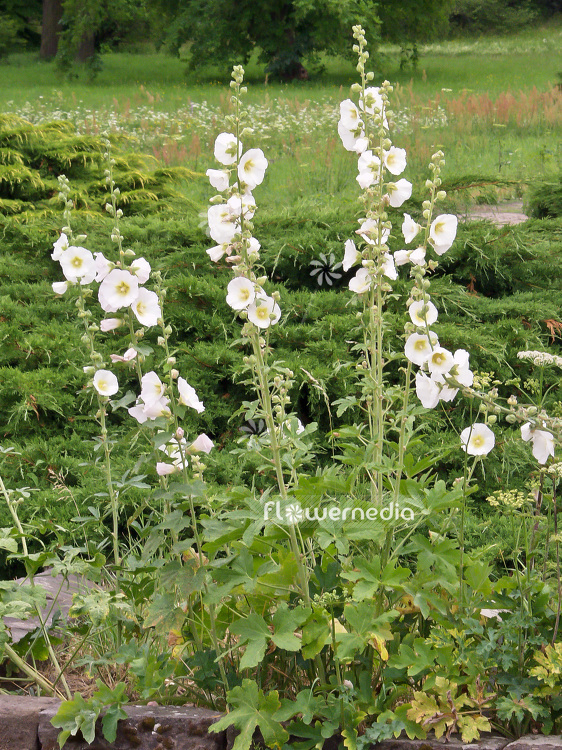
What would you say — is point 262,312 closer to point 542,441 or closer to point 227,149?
point 227,149

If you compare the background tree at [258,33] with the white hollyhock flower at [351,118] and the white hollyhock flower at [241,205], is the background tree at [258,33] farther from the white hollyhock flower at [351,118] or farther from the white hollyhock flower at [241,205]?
the white hollyhock flower at [241,205]

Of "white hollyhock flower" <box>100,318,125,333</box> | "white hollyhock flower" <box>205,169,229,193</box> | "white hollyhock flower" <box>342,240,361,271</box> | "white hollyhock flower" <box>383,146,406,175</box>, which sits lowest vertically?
"white hollyhock flower" <box>100,318,125,333</box>

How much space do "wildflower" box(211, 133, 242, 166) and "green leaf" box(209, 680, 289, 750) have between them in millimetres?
1249

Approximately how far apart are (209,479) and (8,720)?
163 cm

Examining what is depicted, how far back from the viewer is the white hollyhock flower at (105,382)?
2.20 m

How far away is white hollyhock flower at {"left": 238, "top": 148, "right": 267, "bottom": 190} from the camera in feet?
5.72

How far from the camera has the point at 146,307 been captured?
1.91 meters

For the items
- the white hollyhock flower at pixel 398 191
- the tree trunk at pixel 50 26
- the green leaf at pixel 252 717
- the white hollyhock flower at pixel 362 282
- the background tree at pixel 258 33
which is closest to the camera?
the green leaf at pixel 252 717

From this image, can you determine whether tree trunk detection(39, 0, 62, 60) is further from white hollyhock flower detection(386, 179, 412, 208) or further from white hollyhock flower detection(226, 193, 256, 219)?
white hollyhock flower detection(226, 193, 256, 219)

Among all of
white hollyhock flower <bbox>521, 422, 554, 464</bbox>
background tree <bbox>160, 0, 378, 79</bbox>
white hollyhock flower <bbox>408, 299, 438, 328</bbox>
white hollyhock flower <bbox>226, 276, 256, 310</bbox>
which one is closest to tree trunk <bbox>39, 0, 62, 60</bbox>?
background tree <bbox>160, 0, 378, 79</bbox>

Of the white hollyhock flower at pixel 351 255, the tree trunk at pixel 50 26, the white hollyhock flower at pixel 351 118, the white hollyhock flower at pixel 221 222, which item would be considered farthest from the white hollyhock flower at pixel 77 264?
the tree trunk at pixel 50 26

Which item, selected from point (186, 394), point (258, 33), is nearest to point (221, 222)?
point (186, 394)

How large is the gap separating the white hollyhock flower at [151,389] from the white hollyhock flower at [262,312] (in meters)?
0.27

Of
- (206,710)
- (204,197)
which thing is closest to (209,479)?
(206,710)
